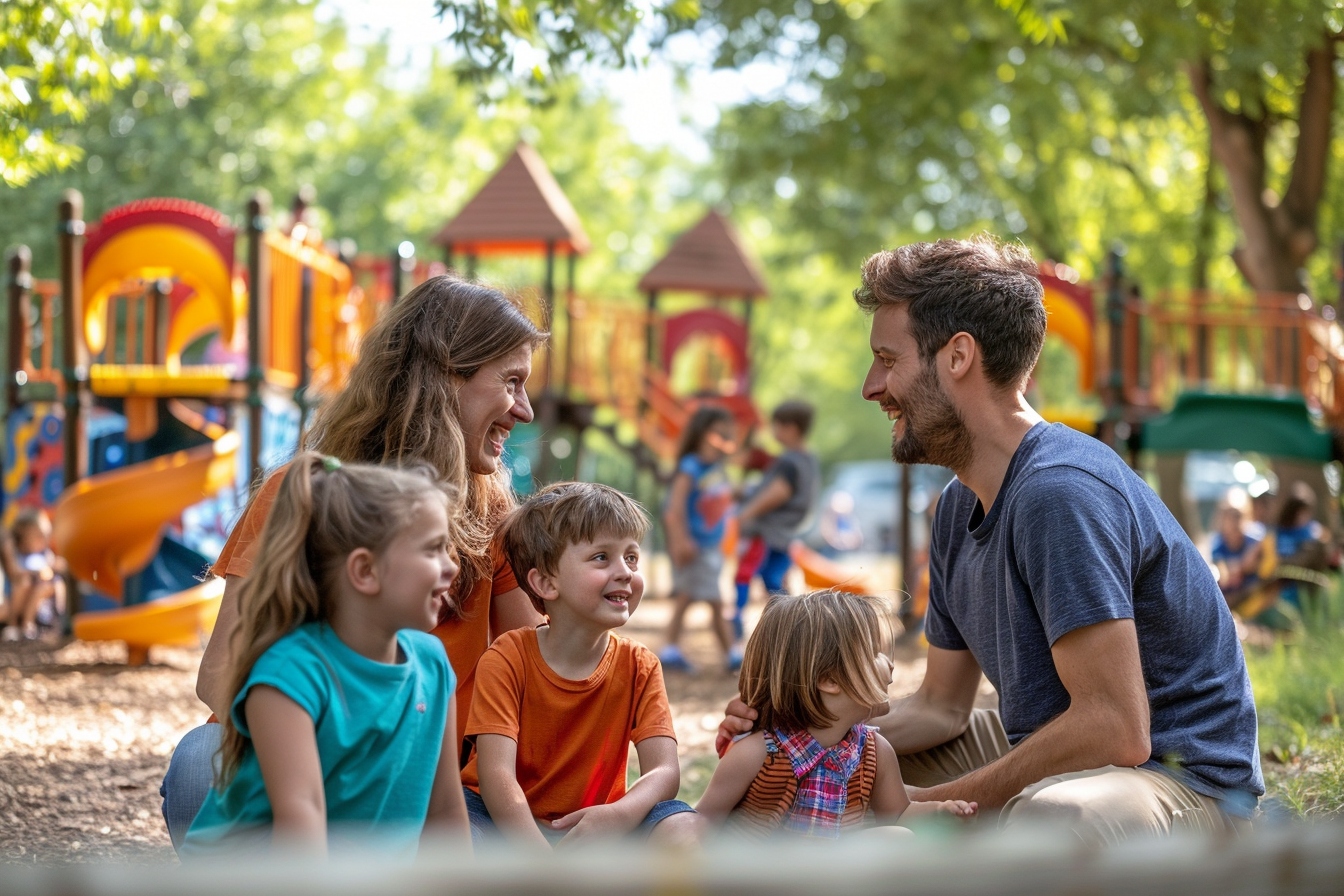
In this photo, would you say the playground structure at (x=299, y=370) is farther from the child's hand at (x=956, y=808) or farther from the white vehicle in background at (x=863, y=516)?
the white vehicle in background at (x=863, y=516)

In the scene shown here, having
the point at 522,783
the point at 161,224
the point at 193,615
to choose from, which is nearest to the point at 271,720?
the point at 522,783

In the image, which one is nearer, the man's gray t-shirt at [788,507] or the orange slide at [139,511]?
the orange slide at [139,511]

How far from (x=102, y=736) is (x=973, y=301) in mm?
4469

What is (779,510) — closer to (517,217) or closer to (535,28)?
(535,28)

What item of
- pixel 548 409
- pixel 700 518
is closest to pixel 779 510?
pixel 700 518

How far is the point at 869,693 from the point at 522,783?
0.76 metres

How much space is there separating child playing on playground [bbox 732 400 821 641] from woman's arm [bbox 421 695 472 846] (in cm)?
681

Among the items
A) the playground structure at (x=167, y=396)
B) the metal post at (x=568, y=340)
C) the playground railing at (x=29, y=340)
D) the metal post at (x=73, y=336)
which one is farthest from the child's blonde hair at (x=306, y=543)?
the metal post at (x=568, y=340)

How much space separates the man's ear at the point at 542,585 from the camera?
282 cm

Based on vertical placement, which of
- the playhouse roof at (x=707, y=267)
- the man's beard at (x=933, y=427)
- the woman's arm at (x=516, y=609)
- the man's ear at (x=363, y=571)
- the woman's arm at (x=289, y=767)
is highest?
the playhouse roof at (x=707, y=267)

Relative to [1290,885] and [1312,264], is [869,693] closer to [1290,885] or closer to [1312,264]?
[1290,885]

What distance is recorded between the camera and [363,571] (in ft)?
7.29

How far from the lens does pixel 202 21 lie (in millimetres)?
→ 19391

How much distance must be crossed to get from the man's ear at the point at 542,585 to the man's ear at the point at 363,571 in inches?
25.6
